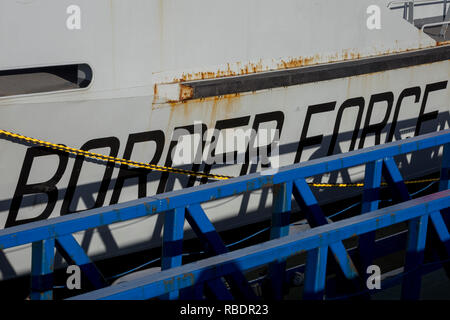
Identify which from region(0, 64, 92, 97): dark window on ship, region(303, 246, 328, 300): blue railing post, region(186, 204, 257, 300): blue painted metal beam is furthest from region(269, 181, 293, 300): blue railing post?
region(0, 64, 92, 97): dark window on ship

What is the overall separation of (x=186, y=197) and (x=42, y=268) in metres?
0.72

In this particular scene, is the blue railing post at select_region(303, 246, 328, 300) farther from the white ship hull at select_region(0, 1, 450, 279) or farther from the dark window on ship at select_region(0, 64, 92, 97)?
the dark window on ship at select_region(0, 64, 92, 97)

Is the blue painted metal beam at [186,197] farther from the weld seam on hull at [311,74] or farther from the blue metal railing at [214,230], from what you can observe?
the weld seam on hull at [311,74]

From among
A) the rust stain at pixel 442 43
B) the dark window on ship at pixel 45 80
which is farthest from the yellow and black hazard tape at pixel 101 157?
the rust stain at pixel 442 43

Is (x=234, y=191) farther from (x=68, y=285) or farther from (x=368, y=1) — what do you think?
(x=368, y=1)

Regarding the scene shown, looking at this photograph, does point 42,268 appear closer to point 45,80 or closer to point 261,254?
point 261,254

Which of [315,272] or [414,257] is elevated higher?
[414,257]

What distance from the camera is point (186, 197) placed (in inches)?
119

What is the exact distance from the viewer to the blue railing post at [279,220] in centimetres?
340

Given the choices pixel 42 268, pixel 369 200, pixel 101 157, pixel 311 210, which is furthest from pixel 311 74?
pixel 42 268

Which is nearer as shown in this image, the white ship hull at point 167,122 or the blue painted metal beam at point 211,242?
the blue painted metal beam at point 211,242

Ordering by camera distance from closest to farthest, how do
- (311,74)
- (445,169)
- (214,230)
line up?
(214,230) → (445,169) → (311,74)

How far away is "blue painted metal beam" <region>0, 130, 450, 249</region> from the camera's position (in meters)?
2.66

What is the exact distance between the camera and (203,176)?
4.37m
